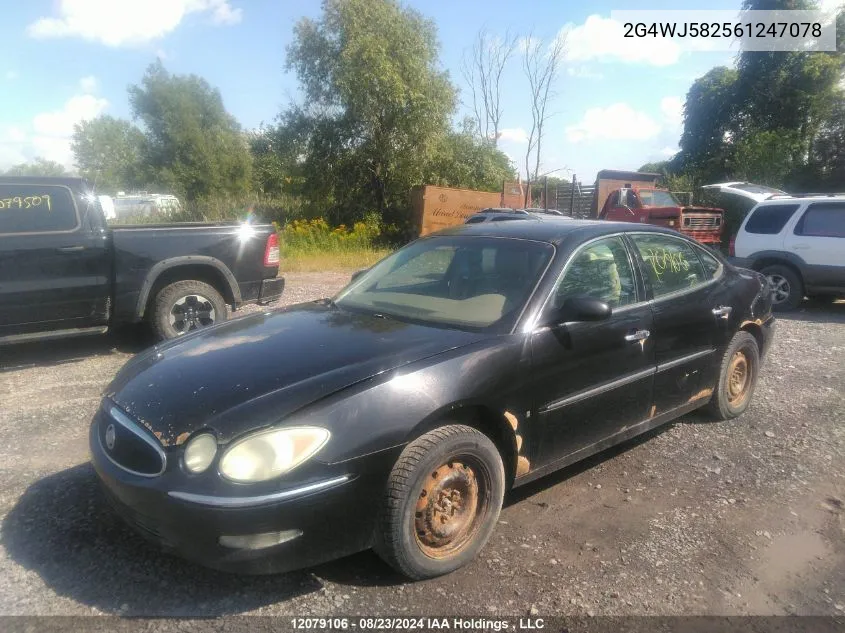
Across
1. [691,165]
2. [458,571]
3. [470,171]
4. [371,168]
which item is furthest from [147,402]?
[691,165]

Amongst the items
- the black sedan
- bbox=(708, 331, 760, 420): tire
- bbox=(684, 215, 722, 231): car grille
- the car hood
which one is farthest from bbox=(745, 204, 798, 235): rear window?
the car hood

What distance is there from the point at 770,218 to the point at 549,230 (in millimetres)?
7517

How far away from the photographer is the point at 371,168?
21.8 m

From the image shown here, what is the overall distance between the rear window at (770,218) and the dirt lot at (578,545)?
567 cm

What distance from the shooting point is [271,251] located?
743 cm

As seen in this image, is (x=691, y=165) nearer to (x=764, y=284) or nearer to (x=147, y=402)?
(x=764, y=284)

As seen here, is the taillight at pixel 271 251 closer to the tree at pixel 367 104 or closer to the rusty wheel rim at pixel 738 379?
the rusty wheel rim at pixel 738 379

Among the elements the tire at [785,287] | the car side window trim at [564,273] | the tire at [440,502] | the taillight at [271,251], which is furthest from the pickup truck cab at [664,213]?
the tire at [440,502]

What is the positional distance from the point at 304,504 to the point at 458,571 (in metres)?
0.91

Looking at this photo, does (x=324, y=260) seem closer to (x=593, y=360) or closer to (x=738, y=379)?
(x=738, y=379)

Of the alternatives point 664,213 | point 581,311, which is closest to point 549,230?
point 581,311

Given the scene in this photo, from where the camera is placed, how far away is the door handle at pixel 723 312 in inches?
173

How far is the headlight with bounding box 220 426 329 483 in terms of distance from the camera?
7.96 feet

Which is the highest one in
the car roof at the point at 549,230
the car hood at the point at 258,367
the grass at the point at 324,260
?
the car roof at the point at 549,230
